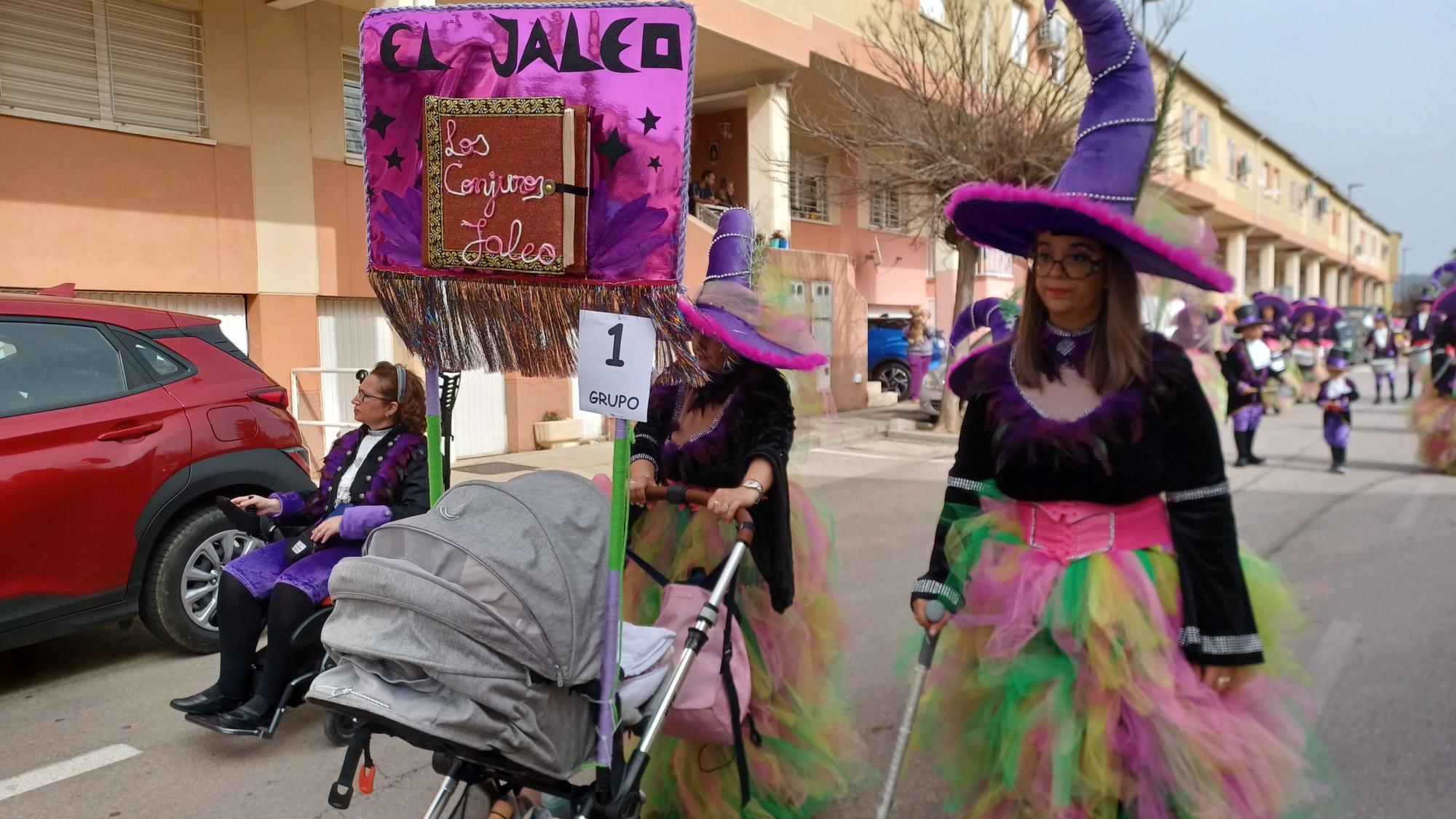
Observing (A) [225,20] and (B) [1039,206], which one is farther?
(A) [225,20]

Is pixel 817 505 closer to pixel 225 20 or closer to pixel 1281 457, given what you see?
pixel 225 20

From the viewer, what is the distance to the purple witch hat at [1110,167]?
96.7 inches

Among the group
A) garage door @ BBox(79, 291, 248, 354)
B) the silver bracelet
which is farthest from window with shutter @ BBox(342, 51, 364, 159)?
the silver bracelet

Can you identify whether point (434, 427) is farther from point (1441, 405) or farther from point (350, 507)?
point (1441, 405)

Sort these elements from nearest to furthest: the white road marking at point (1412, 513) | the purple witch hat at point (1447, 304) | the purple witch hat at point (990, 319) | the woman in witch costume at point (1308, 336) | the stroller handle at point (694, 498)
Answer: the stroller handle at point (694, 498) < the purple witch hat at point (990, 319) < the white road marking at point (1412, 513) < the purple witch hat at point (1447, 304) < the woman in witch costume at point (1308, 336)

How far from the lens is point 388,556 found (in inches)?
86.4

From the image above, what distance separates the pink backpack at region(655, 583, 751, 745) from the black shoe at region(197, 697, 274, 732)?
6.43 ft

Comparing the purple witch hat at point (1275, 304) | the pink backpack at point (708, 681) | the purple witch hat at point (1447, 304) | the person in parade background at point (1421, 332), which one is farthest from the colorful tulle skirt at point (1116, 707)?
the purple witch hat at point (1275, 304)

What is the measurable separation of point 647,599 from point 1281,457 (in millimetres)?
12432

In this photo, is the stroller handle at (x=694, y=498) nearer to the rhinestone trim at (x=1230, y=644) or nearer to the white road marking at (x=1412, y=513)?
the rhinestone trim at (x=1230, y=644)

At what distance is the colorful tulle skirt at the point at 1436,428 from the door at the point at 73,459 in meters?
12.2

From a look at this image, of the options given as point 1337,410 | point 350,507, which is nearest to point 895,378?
point 1337,410

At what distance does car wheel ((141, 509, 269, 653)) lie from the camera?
5051 mm

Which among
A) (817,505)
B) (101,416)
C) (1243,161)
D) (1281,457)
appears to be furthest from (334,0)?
(1243,161)
